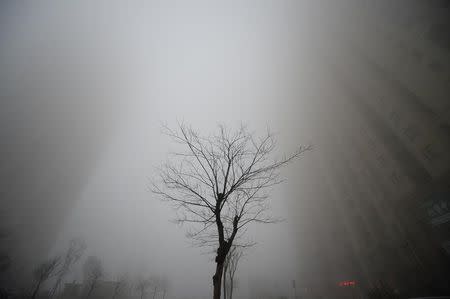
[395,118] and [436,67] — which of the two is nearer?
[436,67]

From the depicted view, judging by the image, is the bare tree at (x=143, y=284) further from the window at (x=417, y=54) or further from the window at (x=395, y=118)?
the window at (x=417, y=54)

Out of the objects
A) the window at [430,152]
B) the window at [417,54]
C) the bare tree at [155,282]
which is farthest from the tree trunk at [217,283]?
the bare tree at [155,282]

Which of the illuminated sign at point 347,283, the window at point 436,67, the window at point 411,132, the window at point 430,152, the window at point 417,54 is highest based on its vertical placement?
the window at point 417,54

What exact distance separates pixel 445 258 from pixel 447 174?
830cm

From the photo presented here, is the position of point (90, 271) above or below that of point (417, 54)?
below

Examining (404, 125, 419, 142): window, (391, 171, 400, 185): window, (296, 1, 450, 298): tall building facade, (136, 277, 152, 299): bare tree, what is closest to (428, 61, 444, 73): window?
(296, 1, 450, 298): tall building facade

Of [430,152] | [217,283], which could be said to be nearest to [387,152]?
[430,152]

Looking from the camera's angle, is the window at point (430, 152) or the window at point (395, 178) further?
the window at point (395, 178)

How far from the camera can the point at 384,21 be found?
2375cm

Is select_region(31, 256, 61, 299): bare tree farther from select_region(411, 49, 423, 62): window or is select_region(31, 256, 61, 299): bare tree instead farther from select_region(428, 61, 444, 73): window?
select_region(411, 49, 423, 62): window

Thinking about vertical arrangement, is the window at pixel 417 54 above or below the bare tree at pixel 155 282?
above

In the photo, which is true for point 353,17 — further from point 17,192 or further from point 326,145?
point 17,192

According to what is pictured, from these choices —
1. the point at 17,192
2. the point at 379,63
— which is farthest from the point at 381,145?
the point at 17,192

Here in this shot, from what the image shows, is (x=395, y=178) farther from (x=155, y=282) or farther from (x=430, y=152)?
(x=155, y=282)
